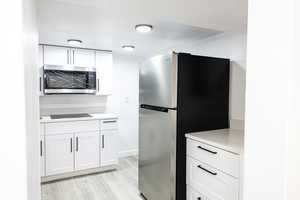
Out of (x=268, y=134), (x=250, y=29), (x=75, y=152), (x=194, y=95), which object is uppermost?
(x=250, y=29)

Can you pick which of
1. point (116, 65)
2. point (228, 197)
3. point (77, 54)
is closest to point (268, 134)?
point (228, 197)

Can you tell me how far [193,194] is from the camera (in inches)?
71.4

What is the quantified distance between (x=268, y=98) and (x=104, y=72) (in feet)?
9.87

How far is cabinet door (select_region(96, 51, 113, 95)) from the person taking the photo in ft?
11.0

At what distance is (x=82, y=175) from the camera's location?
10.1 ft

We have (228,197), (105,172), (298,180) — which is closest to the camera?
(298,180)

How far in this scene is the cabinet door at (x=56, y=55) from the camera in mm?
2999

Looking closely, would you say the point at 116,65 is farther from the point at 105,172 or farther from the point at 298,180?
the point at 298,180

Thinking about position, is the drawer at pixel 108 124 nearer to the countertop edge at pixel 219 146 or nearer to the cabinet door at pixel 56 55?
the cabinet door at pixel 56 55

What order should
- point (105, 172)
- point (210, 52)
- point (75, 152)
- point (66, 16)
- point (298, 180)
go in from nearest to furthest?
point (298, 180), point (66, 16), point (210, 52), point (75, 152), point (105, 172)

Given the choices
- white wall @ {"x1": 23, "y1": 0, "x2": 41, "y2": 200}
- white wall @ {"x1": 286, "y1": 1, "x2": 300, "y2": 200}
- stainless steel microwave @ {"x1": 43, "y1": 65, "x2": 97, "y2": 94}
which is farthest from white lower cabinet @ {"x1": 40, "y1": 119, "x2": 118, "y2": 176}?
white wall @ {"x1": 286, "y1": 1, "x2": 300, "y2": 200}

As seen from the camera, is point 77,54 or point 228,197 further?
point 77,54

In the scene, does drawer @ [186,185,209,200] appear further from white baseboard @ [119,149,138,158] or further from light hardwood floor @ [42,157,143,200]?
white baseboard @ [119,149,138,158]

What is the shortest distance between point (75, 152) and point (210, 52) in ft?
8.04
